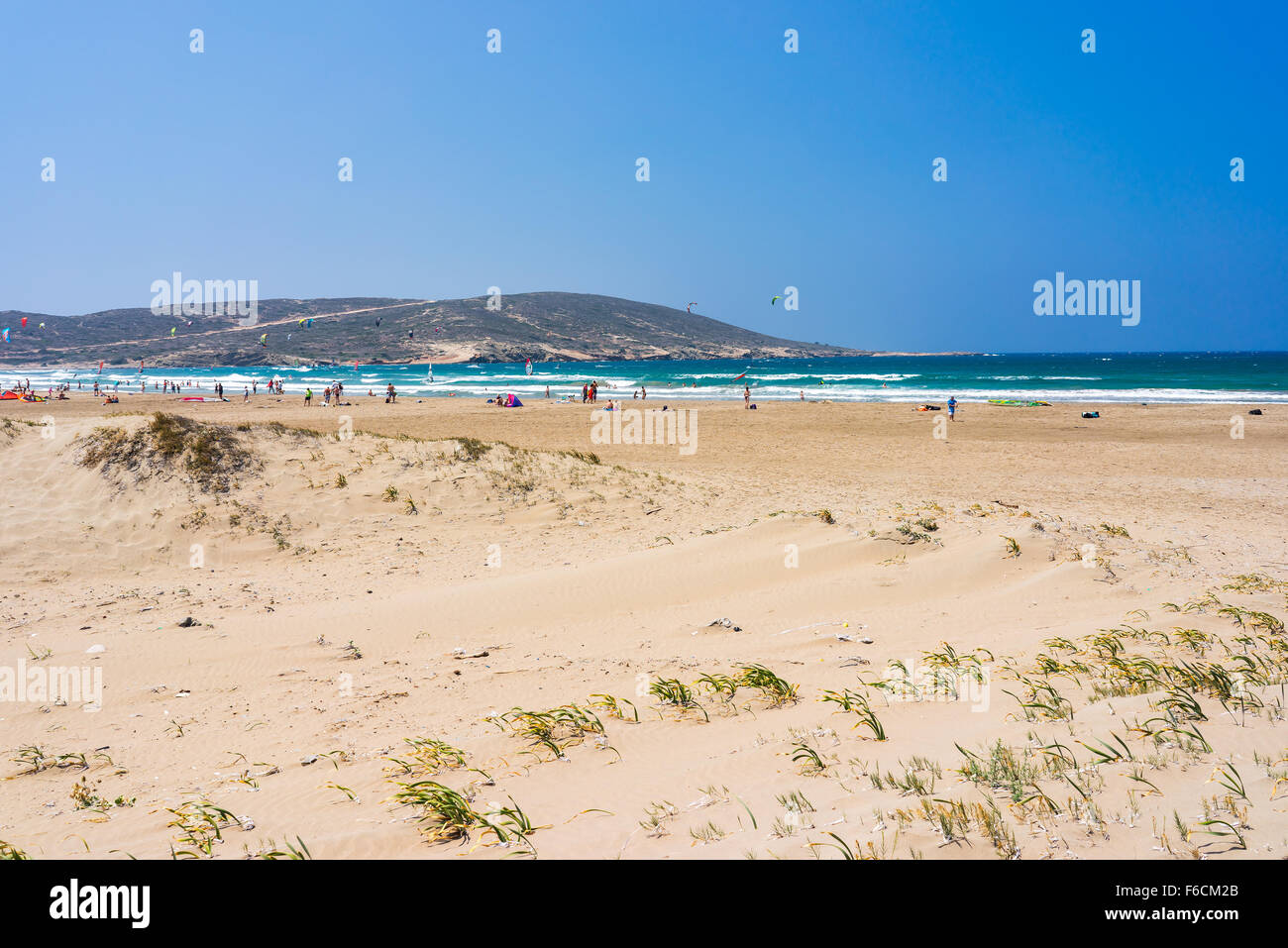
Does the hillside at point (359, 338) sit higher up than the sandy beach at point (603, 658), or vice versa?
the hillside at point (359, 338)

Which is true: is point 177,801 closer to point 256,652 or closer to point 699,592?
point 256,652

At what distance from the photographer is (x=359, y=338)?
144 m

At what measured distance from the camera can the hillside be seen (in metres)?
130

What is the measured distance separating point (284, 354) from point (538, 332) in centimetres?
5960

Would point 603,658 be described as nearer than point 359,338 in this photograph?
Yes

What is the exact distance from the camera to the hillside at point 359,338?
426 ft

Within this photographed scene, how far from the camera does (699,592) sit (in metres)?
8.93

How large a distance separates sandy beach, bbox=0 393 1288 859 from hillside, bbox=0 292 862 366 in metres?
123

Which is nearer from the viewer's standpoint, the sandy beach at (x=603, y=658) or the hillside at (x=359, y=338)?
the sandy beach at (x=603, y=658)

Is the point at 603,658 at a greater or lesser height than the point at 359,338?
lesser

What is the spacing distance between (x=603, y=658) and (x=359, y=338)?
153 meters

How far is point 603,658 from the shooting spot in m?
6.64

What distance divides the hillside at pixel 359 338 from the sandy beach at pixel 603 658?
405 ft
